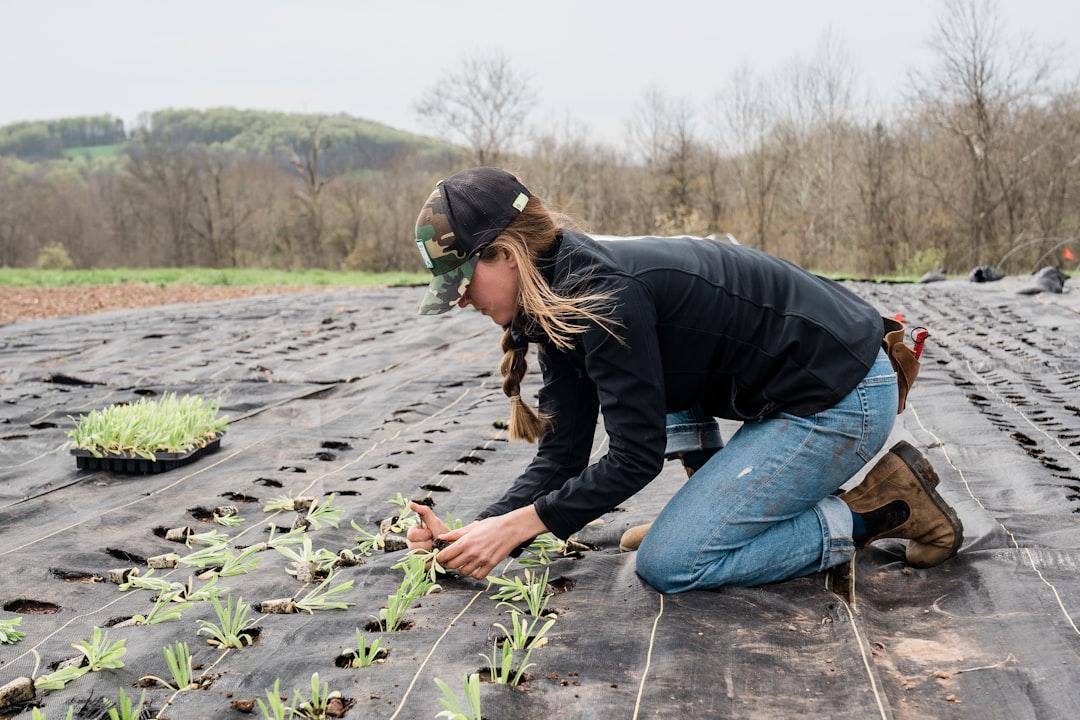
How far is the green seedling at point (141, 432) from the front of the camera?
350 cm

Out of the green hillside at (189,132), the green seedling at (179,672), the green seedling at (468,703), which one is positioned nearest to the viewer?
the green seedling at (468,703)

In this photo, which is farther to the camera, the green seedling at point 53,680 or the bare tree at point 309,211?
the bare tree at point 309,211

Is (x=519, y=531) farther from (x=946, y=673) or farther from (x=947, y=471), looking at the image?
(x=947, y=471)

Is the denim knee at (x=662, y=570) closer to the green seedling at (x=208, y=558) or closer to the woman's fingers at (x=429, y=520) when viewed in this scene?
the woman's fingers at (x=429, y=520)

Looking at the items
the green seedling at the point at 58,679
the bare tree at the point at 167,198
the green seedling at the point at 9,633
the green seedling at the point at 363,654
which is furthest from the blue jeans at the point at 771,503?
the bare tree at the point at 167,198

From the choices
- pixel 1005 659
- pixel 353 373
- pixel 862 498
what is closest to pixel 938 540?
pixel 862 498

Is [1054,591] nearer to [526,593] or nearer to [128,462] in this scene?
[526,593]

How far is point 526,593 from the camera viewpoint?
6.74 feet

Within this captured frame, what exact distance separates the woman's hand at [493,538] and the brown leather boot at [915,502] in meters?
0.87

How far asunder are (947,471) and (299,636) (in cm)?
228

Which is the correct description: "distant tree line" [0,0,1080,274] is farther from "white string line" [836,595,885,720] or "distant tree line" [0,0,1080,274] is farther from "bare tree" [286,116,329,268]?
"white string line" [836,595,885,720]

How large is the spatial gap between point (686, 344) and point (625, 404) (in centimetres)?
24

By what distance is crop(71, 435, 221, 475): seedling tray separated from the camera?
11.5 ft

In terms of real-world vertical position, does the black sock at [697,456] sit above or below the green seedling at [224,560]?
above
